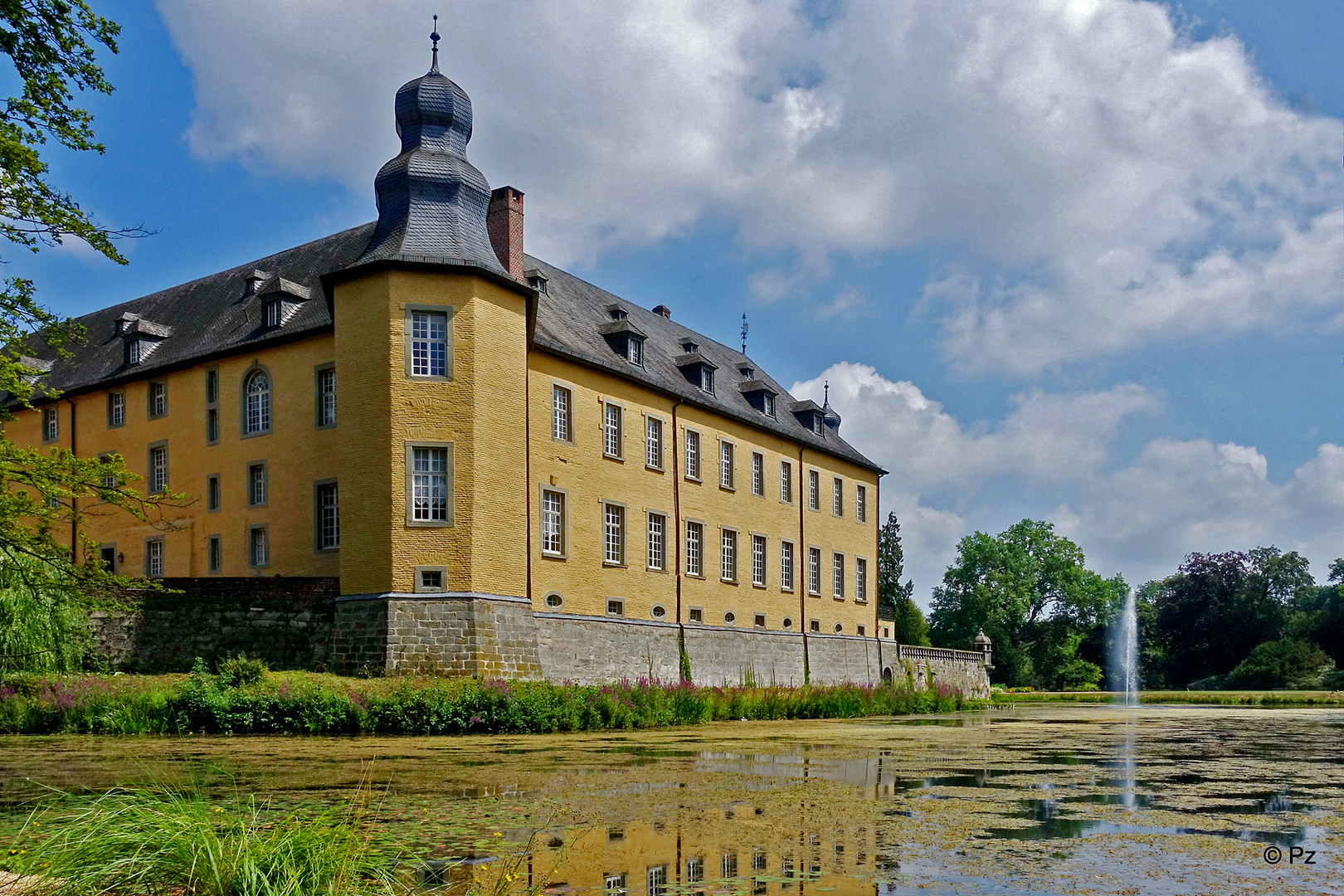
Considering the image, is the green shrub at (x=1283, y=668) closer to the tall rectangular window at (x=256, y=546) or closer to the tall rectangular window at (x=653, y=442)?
the tall rectangular window at (x=653, y=442)

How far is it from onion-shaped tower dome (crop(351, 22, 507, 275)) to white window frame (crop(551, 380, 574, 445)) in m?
3.93

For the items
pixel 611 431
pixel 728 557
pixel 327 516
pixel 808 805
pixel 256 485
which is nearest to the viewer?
pixel 808 805

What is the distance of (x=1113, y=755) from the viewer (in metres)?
14.1

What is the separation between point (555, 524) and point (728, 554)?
9063 millimetres

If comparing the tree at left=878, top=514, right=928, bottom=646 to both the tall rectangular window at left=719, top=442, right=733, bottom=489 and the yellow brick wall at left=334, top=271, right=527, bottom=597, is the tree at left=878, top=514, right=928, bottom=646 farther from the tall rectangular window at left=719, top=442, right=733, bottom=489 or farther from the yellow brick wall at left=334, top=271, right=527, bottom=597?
the yellow brick wall at left=334, top=271, right=527, bottom=597

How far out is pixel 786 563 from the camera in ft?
130

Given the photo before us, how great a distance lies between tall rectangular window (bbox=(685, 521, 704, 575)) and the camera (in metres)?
34.2

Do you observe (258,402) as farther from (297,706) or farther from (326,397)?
(297,706)

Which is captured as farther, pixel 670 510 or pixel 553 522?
pixel 670 510

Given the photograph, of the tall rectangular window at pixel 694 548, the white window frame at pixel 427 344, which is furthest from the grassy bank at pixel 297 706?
the tall rectangular window at pixel 694 548

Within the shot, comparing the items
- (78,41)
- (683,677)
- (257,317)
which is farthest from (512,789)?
(257,317)

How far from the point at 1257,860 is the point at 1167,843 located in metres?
0.61

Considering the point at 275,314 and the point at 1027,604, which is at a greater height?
the point at 275,314

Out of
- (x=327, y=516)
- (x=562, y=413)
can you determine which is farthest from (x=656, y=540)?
(x=327, y=516)
